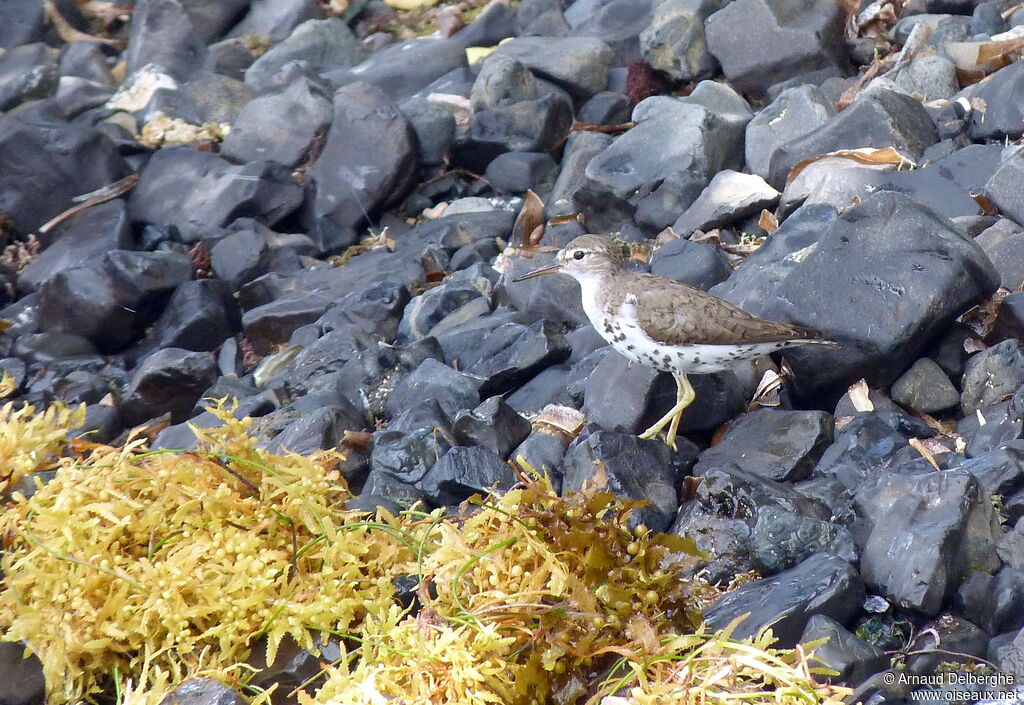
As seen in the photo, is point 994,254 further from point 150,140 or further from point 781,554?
point 150,140

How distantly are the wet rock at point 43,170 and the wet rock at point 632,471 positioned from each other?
6.80m

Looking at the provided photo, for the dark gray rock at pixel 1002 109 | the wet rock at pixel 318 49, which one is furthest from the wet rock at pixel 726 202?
the wet rock at pixel 318 49

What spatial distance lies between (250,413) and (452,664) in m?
3.81

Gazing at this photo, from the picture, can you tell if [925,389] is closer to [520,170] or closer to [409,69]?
[520,170]

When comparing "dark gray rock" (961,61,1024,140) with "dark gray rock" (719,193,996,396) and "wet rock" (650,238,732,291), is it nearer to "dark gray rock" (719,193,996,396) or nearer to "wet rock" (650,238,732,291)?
"dark gray rock" (719,193,996,396)

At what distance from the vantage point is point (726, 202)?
7.61 meters

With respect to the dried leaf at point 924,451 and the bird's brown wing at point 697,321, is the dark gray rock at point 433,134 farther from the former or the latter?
the dried leaf at point 924,451

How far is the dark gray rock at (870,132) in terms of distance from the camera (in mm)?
7453

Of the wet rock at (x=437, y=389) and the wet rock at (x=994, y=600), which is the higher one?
the wet rock at (x=994, y=600)

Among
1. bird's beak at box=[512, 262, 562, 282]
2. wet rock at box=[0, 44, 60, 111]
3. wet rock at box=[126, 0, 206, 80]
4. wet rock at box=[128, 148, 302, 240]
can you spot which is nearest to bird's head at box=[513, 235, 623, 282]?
bird's beak at box=[512, 262, 562, 282]

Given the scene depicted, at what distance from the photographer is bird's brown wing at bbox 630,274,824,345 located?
18.2ft

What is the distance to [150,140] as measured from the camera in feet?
35.3

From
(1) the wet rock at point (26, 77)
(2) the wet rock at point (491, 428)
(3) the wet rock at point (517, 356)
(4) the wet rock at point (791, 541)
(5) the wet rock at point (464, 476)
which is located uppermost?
(4) the wet rock at point (791, 541)

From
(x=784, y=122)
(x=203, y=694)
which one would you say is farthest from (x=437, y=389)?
(x=784, y=122)
